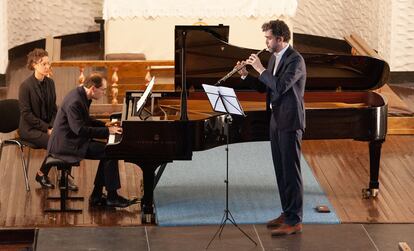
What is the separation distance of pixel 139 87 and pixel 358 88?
2895 mm

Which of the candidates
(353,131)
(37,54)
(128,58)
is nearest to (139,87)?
(128,58)

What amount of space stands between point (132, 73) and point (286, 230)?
12.9 feet

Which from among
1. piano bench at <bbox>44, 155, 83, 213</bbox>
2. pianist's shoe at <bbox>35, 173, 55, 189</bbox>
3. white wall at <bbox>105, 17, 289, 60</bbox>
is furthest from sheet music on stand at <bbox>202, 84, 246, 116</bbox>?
white wall at <bbox>105, 17, 289, 60</bbox>

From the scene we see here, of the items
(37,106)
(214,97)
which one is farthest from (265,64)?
(37,106)

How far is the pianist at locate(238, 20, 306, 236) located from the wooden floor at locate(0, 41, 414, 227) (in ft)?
2.08

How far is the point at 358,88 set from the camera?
1002cm

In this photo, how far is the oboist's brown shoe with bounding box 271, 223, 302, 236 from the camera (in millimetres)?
8672

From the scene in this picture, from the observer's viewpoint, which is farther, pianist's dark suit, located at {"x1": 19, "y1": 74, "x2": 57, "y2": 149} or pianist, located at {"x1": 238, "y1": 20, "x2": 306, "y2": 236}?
pianist's dark suit, located at {"x1": 19, "y1": 74, "x2": 57, "y2": 149}

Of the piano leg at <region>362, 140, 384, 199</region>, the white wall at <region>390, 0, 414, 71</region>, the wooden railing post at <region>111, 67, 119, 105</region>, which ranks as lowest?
the piano leg at <region>362, 140, 384, 199</region>

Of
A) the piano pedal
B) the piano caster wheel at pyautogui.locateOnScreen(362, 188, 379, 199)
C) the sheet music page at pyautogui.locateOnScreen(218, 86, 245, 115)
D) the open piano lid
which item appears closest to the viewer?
the sheet music page at pyautogui.locateOnScreen(218, 86, 245, 115)

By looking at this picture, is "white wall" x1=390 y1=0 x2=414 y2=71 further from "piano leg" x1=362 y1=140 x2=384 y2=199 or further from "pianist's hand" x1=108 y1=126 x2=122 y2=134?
"pianist's hand" x1=108 y1=126 x2=122 y2=134

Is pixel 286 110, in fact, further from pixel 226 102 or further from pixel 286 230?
pixel 286 230

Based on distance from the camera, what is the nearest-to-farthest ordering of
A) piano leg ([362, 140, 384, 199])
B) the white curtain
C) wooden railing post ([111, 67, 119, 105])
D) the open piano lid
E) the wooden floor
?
the wooden floor < piano leg ([362, 140, 384, 199]) < the open piano lid < wooden railing post ([111, 67, 119, 105]) < the white curtain

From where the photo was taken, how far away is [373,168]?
31.1ft
